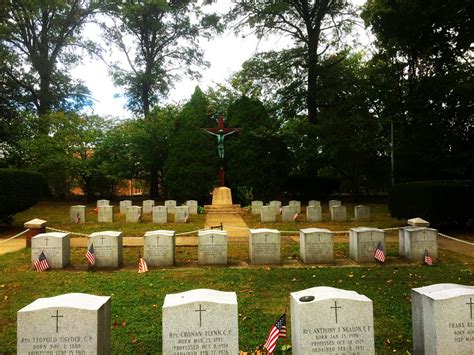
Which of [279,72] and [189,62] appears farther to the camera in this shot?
[189,62]

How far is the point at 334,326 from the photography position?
4070 millimetres

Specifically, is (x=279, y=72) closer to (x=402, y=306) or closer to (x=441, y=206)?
(x=441, y=206)

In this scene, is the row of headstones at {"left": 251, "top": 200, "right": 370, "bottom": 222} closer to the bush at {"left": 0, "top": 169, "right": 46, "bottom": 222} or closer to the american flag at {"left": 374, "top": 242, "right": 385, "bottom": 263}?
the american flag at {"left": 374, "top": 242, "right": 385, "bottom": 263}

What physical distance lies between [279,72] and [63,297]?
27096 mm

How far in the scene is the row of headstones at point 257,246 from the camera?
9273mm

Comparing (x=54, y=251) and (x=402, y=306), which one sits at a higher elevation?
(x=54, y=251)

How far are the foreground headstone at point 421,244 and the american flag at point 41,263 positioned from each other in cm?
869

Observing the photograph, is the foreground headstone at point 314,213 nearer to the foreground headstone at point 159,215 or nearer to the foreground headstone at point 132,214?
the foreground headstone at point 159,215

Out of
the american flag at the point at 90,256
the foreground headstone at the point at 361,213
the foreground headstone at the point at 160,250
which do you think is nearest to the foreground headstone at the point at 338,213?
the foreground headstone at the point at 361,213

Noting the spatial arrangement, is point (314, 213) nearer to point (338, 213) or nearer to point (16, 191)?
point (338, 213)

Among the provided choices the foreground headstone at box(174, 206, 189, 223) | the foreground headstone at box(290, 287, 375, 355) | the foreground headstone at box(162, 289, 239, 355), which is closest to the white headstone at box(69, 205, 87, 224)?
the foreground headstone at box(174, 206, 189, 223)

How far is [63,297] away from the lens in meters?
4.21

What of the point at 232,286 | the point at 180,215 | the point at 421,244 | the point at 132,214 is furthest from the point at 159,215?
the point at 421,244

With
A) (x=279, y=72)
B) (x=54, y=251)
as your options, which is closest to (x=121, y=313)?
(x=54, y=251)
